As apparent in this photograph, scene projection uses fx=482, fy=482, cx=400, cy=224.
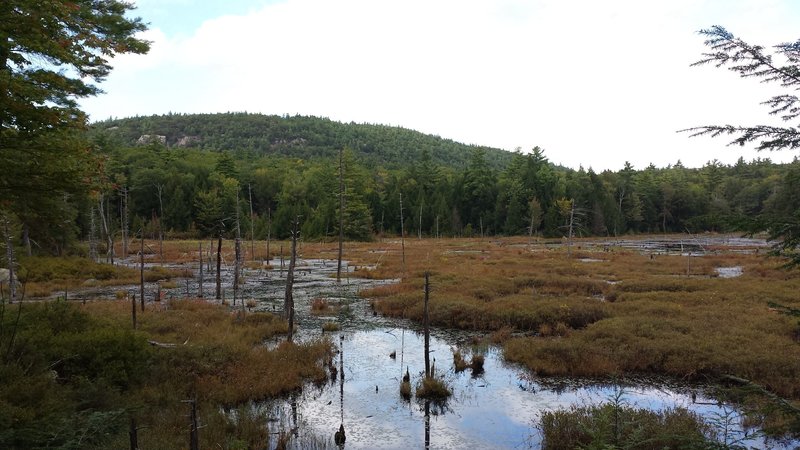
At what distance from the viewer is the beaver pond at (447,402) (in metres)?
12.4

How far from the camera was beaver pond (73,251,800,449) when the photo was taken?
489 inches

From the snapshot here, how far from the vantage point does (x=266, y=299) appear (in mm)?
31594

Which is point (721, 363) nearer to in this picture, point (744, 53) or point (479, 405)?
point (479, 405)

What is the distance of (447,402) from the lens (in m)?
14.9

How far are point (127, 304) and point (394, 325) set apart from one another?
14.8 metres

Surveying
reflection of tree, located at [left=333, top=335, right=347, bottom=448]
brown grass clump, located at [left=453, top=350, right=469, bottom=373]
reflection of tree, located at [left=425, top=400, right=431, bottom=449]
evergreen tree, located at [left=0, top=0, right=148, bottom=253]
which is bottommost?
reflection of tree, located at [left=425, top=400, right=431, bottom=449]

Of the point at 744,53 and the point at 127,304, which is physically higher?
the point at 744,53

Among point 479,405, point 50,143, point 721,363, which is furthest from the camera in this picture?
point 721,363

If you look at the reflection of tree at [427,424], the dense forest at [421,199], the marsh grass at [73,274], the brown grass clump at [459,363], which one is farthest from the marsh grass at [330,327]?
the dense forest at [421,199]

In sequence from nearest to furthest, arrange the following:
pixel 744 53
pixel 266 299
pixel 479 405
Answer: pixel 744 53 → pixel 479 405 → pixel 266 299

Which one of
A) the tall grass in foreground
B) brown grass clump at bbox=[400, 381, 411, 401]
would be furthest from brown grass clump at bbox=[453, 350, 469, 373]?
the tall grass in foreground

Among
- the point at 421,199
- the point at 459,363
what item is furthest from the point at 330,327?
the point at 421,199

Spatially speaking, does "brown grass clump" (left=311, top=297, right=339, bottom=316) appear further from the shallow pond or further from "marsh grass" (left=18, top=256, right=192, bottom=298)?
"marsh grass" (left=18, top=256, right=192, bottom=298)

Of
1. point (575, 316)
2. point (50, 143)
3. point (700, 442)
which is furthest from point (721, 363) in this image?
point (50, 143)
